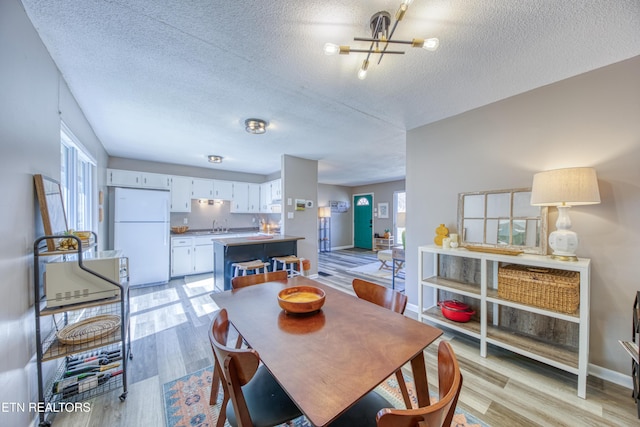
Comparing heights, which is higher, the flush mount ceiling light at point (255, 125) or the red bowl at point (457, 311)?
the flush mount ceiling light at point (255, 125)

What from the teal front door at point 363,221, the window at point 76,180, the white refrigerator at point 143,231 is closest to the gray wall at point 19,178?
the window at point 76,180

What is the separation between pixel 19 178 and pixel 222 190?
4.33 meters

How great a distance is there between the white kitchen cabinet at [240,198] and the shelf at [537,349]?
208 inches

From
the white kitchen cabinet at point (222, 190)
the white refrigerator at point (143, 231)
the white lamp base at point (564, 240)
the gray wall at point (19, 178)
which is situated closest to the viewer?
the gray wall at point (19, 178)

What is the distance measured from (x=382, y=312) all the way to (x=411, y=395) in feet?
2.82

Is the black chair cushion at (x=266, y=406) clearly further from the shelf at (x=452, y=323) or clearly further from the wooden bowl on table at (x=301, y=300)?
the shelf at (x=452, y=323)

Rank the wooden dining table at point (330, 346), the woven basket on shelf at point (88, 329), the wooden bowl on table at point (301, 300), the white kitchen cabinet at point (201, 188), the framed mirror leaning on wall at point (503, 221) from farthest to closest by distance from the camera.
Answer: the white kitchen cabinet at point (201, 188), the framed mirror leaning on wall at point (503, 221), the woven basket on shelf at point (88, 329), the wooden bowl on table at point (301, 300), the wooden dining table at point (330, 346)

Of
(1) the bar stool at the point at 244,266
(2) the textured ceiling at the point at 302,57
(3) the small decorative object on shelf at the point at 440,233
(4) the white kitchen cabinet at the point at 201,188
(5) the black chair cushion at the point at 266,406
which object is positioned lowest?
(5) the black chair cushion at the point at 266,406

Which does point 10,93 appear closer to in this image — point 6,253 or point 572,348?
point 6,253

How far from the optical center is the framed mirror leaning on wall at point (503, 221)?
2131 mm

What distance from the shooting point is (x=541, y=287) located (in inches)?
73.4

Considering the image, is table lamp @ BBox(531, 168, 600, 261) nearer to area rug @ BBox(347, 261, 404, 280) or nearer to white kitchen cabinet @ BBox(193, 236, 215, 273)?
area rug @ BBox(347, 261, 404, 280)

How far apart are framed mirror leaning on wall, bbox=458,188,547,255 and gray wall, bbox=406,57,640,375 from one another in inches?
3.5

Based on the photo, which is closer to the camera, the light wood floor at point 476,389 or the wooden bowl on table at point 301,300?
the wooden bowl on table at point 301,300
